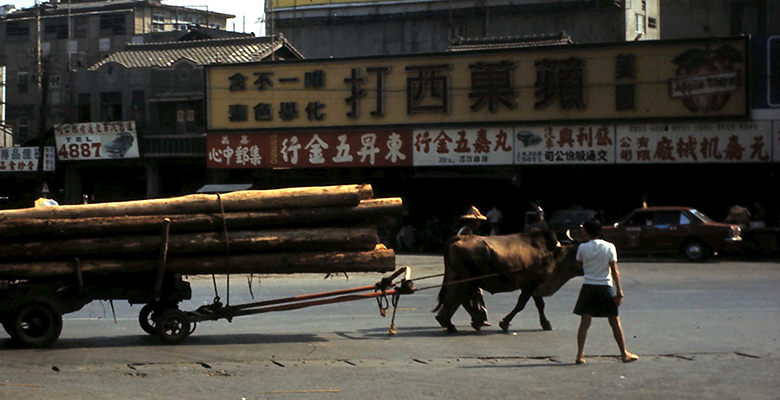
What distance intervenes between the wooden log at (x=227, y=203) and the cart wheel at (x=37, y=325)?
1.09 meters

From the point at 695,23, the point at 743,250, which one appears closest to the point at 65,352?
the point at 743,250

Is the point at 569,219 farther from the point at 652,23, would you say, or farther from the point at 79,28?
the point at 79,28

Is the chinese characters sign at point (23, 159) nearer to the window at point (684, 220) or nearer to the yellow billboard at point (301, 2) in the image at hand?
the yellow billboard at point (301, 2)

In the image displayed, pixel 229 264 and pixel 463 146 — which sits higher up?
pixel 463 146

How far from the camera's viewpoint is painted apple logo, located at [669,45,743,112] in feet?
96.3

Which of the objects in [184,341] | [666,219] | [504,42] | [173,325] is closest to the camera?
[173,325]

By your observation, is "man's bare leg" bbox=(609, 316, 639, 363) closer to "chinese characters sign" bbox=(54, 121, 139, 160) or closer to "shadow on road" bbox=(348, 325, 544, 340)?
"shadow on road" bbox=(348, 325, 544, 340)

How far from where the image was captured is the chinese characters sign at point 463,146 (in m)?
31.5

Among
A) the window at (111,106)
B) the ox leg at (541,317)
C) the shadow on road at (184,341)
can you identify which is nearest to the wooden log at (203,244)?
the shadow on road at (184,341)

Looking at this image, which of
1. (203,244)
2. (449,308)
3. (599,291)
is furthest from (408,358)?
(203,244)

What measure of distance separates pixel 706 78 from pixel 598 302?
22688 mm

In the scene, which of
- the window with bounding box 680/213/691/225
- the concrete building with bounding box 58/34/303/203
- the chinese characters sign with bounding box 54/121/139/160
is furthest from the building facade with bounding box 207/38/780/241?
the chinese characters sign with bounding box 54/121/139/160

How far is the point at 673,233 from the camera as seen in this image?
25.3m

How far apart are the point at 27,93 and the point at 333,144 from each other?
3423cm
